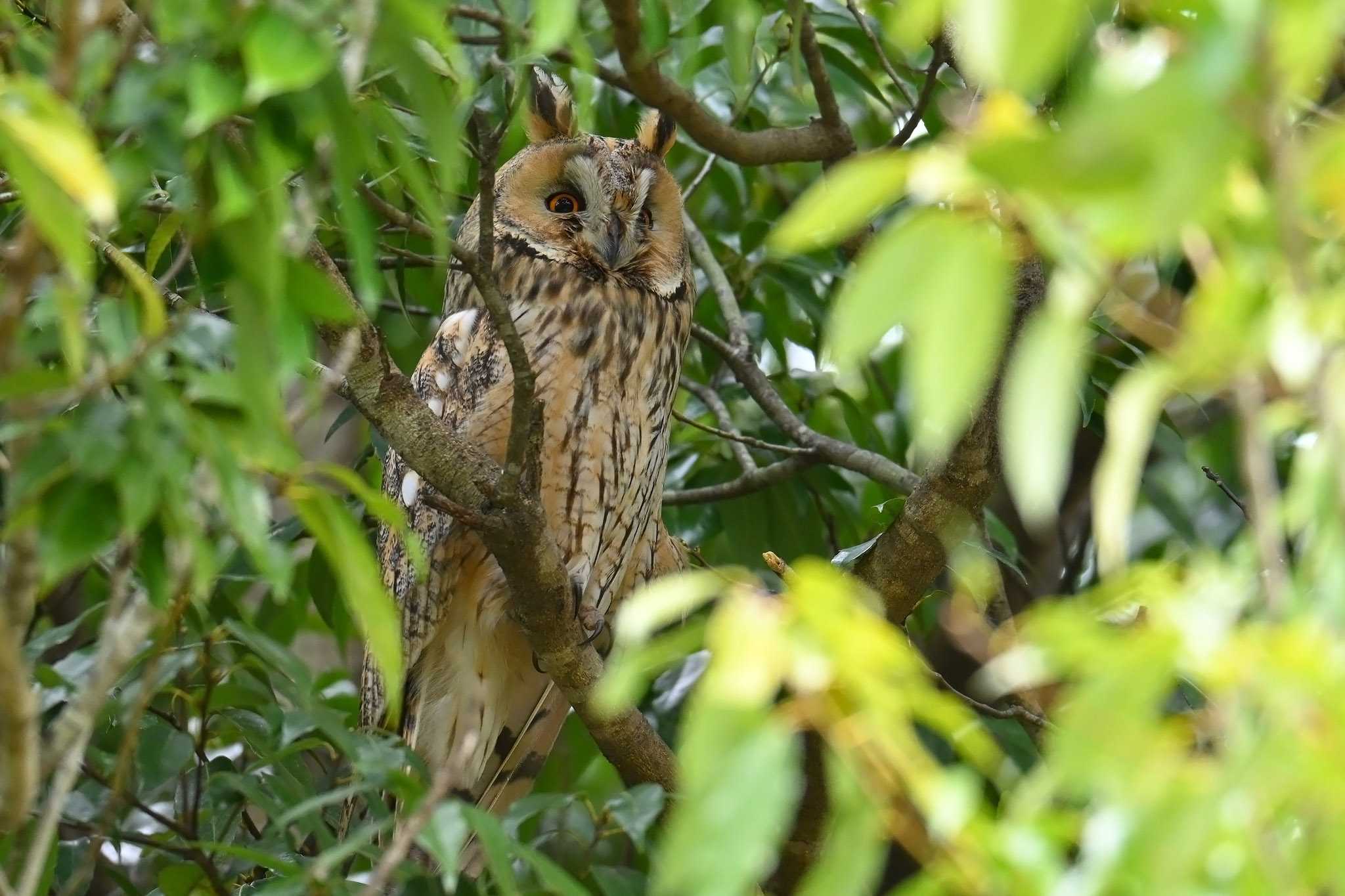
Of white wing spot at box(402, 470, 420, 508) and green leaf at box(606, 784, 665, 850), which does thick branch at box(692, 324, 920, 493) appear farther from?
green leaf at box(606, 784, 665, 850)

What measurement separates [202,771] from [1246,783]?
4.81 ft

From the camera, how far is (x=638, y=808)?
53.7 inches

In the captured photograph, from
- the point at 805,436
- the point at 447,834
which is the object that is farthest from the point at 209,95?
the point at 805,436

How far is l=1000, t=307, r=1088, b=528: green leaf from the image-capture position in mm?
578

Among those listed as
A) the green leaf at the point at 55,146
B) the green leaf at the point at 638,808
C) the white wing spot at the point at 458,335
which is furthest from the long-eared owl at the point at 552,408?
the green leaf at the point at 55,146

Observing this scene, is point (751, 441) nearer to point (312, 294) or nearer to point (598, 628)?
point (598, 628)

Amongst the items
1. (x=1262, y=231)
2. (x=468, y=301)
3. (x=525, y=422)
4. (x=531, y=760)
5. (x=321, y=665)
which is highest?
(x=1262, y=231)

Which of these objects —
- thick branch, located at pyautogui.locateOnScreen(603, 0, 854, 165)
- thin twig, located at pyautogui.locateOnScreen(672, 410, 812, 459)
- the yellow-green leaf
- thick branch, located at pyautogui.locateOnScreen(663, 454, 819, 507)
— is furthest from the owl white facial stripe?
the yellow-green leaf

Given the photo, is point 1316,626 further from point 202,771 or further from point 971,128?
point 202,771

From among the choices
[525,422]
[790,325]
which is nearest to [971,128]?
[525,422]

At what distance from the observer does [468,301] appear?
2484 mm

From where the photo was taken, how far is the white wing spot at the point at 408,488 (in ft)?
7.26

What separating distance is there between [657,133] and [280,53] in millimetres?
1834

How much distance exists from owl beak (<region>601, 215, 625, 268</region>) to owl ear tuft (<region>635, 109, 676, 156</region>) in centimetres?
17
